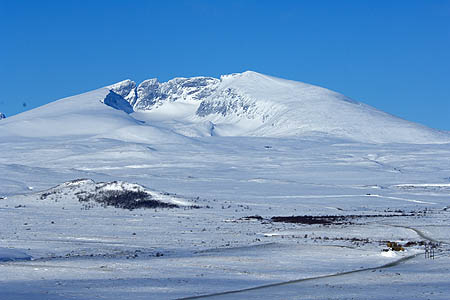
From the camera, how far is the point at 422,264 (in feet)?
99.4

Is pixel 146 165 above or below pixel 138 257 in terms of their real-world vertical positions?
above

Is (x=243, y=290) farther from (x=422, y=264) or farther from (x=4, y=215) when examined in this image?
(x=4, y=215)

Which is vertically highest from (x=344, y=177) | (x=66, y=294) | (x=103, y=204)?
(x=344, y=177)

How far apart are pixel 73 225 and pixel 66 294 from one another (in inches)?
1149

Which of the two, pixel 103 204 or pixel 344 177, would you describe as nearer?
pixel 103 204

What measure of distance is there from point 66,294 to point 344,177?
122012mm

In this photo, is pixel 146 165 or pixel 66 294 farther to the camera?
pixel 146 165

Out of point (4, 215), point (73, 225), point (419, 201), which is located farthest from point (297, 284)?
point (419, 201)

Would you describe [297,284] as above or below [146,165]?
below

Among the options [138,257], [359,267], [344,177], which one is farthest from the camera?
[344,177]

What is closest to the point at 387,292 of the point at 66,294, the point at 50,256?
the point at 66,294

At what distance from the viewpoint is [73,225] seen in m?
51.2

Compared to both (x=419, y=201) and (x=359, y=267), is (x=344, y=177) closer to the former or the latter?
(x=419, y=201)

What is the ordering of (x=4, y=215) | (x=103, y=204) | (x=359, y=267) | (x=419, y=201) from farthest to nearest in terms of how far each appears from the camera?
(x=419, y=201)
(x=103, y=204)
(x=4, y=215)
(x=359, y=267)
